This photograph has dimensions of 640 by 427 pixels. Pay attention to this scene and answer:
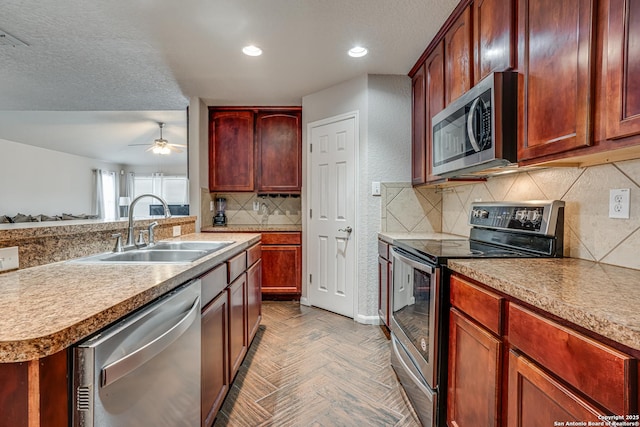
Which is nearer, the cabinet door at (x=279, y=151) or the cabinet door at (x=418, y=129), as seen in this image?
the cabinet door at (x=418, y=129)

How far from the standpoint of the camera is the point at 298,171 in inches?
149

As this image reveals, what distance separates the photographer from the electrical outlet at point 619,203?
1.23 m

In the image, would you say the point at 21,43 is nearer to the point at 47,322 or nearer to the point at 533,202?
the point at 47,322

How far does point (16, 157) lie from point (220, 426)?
7808 millimetres

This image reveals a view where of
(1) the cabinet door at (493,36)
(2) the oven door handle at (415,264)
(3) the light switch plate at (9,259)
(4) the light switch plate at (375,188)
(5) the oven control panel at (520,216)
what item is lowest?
(2) the oven door handle at (415,264)

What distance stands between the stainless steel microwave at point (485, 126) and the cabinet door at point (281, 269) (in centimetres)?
212

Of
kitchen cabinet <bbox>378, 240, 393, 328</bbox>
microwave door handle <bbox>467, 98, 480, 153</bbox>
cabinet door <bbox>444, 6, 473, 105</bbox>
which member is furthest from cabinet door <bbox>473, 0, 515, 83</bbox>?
kitchen cabinet <bbox>378, 240, 393, 328</bbox>

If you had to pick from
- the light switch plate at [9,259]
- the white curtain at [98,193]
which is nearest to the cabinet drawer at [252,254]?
the light switch plate at [9,259]

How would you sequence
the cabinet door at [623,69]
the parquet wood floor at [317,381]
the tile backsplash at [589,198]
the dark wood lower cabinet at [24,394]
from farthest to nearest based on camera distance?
the parquet wood floor at [317,381] → the tile backsplash at [589,198] → the cabinet door at [623,69] → the dark wood lower cabinet at [24,394]

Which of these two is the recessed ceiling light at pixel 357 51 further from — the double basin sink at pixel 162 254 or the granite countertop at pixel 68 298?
the granite countertop at pixel 68 298

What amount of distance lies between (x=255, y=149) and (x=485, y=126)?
9.17 feet

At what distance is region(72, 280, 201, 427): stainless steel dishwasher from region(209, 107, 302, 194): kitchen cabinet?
259 cm

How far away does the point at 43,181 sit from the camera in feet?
23.1

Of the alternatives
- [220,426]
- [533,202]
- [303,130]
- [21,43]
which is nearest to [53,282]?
[220,426]
